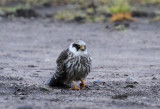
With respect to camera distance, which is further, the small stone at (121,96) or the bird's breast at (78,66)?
the bird's breast at (78,66)

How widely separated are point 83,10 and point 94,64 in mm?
9543

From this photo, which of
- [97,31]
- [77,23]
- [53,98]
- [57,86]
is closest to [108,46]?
[97,31]

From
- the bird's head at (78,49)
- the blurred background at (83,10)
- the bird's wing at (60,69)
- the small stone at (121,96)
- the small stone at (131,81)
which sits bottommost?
the small stone at (121,96)

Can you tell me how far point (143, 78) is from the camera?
887 centimetres

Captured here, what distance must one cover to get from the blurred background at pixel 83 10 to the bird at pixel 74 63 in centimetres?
963

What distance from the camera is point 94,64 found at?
10.7 metres

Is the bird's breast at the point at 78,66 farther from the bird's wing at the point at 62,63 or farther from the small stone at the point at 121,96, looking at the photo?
the small stone at the point at 121,96

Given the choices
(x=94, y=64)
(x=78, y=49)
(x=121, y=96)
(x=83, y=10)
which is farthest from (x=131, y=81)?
(x=83, y=10)

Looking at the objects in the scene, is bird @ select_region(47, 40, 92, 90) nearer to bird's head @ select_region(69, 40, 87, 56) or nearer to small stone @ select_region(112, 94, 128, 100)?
bird's head @ select_region(69, 40, 87, 56)

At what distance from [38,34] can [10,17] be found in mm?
3394

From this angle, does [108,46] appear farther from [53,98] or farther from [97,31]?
[53,98]

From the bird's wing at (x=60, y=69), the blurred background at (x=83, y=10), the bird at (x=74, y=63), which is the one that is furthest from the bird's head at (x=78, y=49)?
the blurred background at (x=83, y=10)

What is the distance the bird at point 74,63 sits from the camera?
730 centimetres

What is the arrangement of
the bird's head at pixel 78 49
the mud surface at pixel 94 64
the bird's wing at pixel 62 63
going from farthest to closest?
the bird's wing at pixel 62 63 → the bird's head at pixel 78 49 → the mud surface at pixel 94 64
